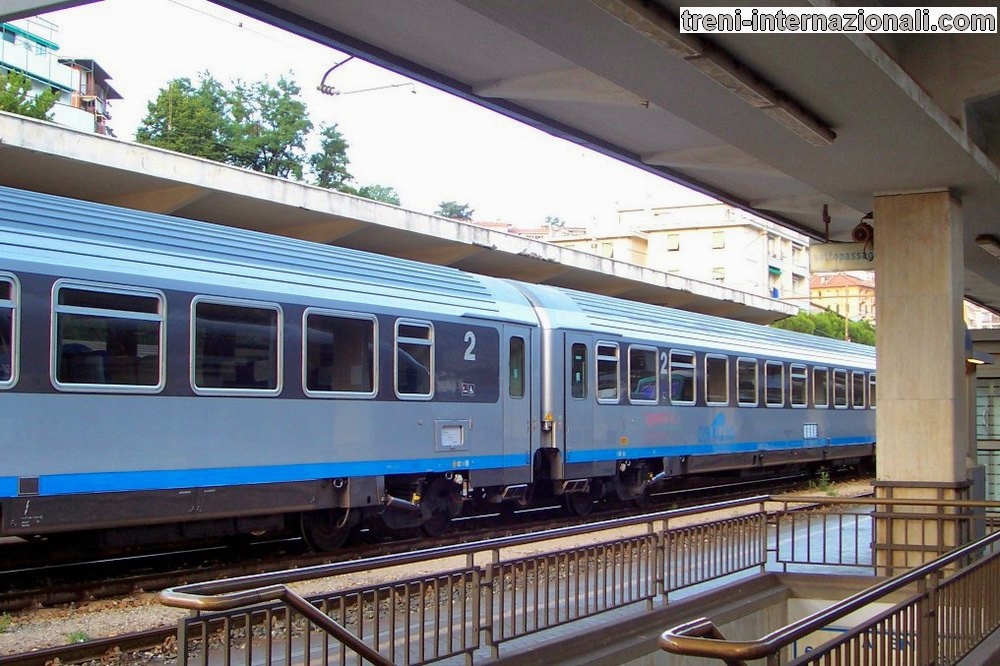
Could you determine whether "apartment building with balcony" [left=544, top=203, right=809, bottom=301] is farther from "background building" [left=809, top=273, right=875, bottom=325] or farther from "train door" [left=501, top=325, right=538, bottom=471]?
"train door" [left=501, top=325, right=538, bottom=471]

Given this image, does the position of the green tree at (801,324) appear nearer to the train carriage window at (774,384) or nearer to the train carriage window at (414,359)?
the train carriage window at (774,384)

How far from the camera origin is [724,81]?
753 centimetres

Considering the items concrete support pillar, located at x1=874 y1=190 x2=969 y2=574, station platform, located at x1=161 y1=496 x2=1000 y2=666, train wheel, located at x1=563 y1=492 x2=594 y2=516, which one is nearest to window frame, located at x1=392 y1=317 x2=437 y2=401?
station platform, located at x1=161 y1=496 x2=1000 y2=666

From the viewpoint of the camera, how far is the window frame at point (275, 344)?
1016 cm

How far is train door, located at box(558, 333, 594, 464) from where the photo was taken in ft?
50.6

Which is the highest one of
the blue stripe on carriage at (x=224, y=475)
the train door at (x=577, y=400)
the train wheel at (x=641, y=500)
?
the train door at (x=577, y=400)

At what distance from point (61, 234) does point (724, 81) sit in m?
6.11

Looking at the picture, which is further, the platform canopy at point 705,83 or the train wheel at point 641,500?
the train wheel at point 641,500

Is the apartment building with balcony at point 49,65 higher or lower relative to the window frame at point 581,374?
higher

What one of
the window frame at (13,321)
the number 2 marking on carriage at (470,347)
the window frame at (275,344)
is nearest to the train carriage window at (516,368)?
the number 2 marking on carriage at (470,347)

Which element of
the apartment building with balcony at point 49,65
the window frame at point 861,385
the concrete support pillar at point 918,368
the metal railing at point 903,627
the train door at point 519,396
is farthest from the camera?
the apartment building with balcony at point 49,65

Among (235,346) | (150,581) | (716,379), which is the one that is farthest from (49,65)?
(150,581)

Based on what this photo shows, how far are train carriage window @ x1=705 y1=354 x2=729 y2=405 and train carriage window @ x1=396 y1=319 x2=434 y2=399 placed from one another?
7.77m

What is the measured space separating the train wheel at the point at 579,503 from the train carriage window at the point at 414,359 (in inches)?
188
